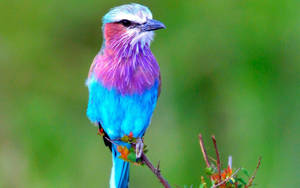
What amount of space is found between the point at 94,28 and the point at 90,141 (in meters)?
1.13

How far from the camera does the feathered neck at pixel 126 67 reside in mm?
4703

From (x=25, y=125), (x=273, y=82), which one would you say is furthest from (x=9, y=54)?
(x=273, y=82)

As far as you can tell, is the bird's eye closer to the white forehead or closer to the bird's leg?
the white forehead

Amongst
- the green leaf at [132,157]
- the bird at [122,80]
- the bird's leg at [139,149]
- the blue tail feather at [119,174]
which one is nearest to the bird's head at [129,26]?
the bird at [122,80]

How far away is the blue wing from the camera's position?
4.73m

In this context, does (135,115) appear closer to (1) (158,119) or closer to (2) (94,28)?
(1) (158,119)

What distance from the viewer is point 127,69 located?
470cm

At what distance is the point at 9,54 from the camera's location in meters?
7.26

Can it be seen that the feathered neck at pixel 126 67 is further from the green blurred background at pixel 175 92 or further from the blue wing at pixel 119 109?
the green blurred background at pixel 175 92

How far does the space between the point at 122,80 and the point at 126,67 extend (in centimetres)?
9

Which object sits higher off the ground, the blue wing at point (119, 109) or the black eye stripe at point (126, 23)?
the black eye stripe at point (126, 23)

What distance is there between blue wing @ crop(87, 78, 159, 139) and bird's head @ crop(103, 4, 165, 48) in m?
0.32

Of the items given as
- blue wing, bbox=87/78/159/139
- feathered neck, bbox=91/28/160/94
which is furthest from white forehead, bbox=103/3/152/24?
blue wing, bbox=87/78/159/139

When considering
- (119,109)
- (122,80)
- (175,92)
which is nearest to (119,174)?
(119,109)
